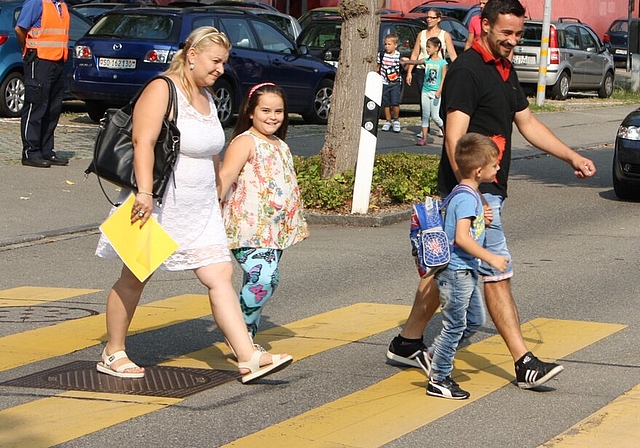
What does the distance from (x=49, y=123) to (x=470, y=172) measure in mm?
9690

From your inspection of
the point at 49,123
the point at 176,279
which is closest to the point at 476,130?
the point at 176,279

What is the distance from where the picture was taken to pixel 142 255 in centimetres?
638

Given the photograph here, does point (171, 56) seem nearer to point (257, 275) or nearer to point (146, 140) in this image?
point (257, 275)

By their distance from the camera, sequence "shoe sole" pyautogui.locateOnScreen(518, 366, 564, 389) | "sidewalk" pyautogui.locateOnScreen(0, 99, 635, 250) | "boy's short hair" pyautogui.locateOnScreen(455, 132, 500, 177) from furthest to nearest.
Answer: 1. "sidewalk" pyautogui.locateOnScreen(0, 99, 635, 250)
2. "shoe sole" pyautogui.locateOnScreen(518, 366, 564, 389)
3. "boy's short hair" pyautogui.locateOnScreen(455, 132, 500, 177)

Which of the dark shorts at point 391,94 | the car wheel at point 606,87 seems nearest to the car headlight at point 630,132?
the dark shorts at point 391,94

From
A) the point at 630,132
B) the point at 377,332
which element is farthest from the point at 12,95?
the point at 377,332

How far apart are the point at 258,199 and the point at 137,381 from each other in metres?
1.14

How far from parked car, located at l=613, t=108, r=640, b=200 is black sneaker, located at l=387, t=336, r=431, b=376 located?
298 inches

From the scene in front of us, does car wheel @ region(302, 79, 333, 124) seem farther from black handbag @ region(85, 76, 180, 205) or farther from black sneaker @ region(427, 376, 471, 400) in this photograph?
black sneaker @ region(427, 376, 471, 400)

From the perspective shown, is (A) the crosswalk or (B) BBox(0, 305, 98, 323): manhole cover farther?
(B) BBox(0, 305, 98, 323): manhole cover

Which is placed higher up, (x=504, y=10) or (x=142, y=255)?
(x=504, y=10)

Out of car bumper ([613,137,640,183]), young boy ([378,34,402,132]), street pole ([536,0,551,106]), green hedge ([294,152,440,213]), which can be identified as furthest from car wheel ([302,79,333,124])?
car bumper ([613,137,640,183])

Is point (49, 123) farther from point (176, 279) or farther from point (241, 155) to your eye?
point (241, 155)

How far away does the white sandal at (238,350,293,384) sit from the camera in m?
6.50
